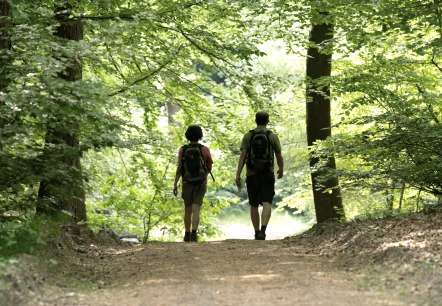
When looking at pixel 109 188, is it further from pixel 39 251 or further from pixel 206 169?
pixel 39 251

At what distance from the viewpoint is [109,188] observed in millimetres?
15711

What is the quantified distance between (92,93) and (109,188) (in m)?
9.02

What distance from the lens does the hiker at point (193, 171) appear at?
1088cm

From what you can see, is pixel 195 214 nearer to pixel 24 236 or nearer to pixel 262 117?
pixel 262 117

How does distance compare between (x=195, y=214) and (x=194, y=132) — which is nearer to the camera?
(x=194, y=132)

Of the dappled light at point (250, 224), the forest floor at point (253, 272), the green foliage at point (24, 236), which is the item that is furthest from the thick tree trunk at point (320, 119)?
the dappled light at point (250, 224)

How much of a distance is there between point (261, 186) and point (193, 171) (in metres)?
1.18

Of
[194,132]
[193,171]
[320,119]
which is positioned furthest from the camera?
[320,119]

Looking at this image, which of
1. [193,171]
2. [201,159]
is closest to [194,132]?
[201,159]

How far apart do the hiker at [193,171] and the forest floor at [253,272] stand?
1820 millimetres

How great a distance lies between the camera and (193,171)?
35.8ft

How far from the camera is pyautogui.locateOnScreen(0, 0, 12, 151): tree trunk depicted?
24.4ft

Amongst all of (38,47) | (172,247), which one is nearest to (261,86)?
(172,247)

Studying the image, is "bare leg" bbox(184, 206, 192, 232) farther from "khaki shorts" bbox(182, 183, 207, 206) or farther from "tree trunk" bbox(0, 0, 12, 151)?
"tree trunk" bbox(0, 0, 12, 151)
